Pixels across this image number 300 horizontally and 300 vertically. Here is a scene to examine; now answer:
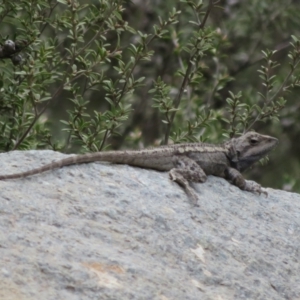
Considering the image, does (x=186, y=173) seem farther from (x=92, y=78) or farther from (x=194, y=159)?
(x=92, y=78)

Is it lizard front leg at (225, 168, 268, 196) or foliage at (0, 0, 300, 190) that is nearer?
lizard front leg at (225, 168, 268, 196)

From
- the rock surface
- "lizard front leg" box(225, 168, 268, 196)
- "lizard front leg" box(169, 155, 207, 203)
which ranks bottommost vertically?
the rock surface

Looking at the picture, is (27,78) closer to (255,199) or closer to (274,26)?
(255,199)

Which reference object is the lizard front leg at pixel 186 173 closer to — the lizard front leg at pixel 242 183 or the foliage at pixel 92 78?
the lizard front leg at pixel 242 183

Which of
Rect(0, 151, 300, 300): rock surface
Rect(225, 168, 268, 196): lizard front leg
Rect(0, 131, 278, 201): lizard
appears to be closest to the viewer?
Rect(0, 151, 300, 300): rock surface

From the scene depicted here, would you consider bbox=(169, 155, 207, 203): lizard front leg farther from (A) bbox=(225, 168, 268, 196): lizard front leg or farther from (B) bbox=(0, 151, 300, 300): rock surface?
(A) bbox=(225, 168, 268, 196): lizard front leg

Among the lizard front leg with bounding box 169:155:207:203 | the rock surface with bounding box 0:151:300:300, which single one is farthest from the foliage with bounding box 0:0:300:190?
the rock surface with bounding box 0:151:300:300

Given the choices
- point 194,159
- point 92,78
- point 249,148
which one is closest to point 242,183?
point 194,159

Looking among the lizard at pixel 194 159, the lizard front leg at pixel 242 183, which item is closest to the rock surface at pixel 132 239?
the lizard at pixel 194 159
